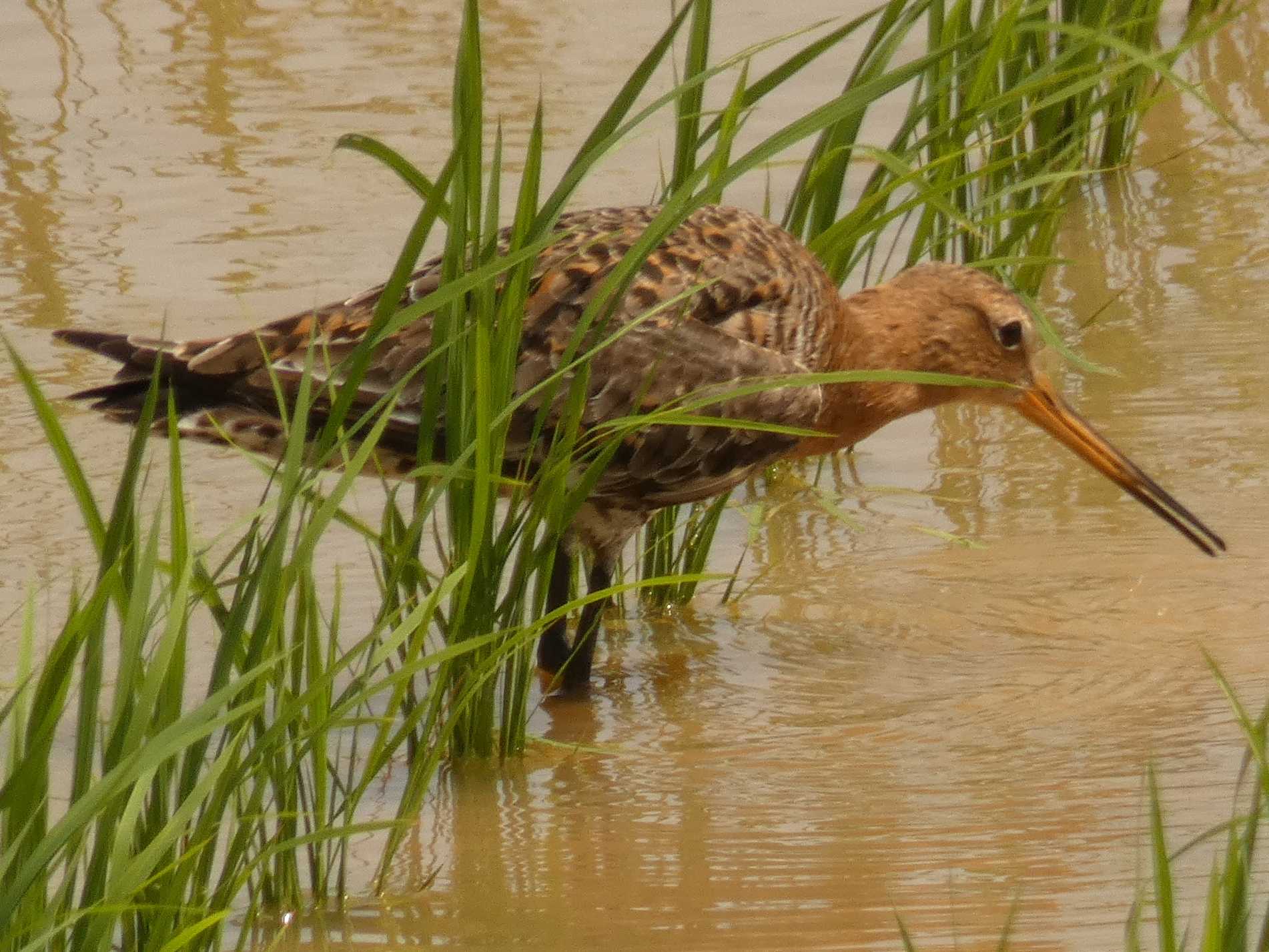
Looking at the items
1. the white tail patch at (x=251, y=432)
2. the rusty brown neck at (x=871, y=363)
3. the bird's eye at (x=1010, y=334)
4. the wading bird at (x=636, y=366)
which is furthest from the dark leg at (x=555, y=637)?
the bird's eye at (x=1010, y=334)

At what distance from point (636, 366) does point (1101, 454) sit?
1247mm

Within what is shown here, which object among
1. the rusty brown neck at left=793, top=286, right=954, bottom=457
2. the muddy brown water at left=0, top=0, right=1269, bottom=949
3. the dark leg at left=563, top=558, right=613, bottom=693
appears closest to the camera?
the muddy brown water at left=0, top=0, right=1269, bottom=949

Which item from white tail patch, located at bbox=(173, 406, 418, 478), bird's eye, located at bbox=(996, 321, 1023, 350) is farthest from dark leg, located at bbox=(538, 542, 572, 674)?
bird's eye, located at bbox=(996, 321, 1023, 350)

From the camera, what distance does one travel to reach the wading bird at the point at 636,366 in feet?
13.8

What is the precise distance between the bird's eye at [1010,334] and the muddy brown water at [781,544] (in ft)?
1.40

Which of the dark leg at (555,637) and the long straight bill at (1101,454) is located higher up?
the long straight bill at (1101,454)

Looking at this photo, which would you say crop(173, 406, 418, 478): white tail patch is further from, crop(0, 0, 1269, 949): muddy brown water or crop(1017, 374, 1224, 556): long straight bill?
crop(1017, 374, 1224, 556): long straight bill

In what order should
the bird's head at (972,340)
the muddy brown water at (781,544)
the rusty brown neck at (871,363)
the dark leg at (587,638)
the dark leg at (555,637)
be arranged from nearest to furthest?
the muddy brown water at (781,544) < the dark leg at (587,638) < the dark leg at (555,637) < the rusty brown neck at (871,363) < the bird's head at (972,340)

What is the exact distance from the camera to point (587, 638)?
4180 millimetres

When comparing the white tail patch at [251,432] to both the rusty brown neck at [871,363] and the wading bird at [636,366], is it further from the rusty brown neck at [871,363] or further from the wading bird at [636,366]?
the rusty brown neck at [871,363]

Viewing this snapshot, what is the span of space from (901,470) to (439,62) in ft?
11.8

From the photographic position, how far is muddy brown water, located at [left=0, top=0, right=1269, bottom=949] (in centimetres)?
340

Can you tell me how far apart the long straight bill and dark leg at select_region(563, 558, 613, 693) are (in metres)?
1.14

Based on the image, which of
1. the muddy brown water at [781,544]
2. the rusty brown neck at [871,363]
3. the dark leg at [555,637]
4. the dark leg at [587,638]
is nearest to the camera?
the muddy brown water at [781,544]
